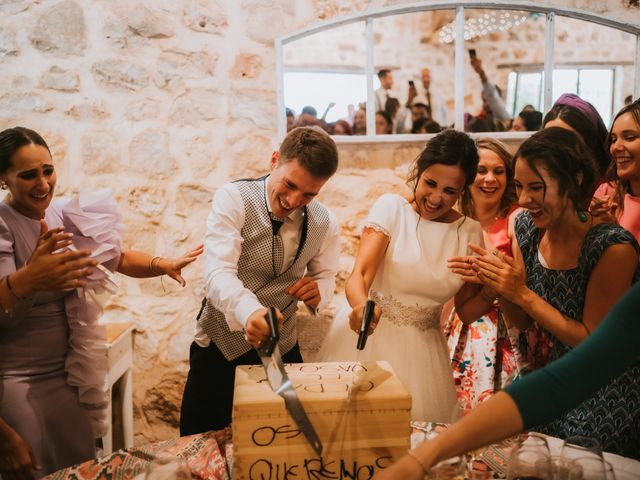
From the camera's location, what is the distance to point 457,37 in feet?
8.66

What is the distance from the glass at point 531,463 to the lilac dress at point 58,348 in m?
1.29

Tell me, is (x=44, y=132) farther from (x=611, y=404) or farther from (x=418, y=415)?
(x=611, y=404)

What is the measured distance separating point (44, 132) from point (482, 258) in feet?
7.09

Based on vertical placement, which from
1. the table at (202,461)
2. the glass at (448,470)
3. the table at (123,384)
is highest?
the glass at (448,470)

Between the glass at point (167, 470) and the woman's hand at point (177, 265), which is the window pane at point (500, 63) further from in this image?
the glass at point (167, 470)

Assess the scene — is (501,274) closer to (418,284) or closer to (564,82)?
(418,284)

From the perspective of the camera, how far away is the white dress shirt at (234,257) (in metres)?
1.49

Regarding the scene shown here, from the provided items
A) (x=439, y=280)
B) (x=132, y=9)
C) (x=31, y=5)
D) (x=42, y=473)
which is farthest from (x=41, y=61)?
(x=439, y=280)

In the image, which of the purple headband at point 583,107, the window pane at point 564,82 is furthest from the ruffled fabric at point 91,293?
the window pane at point 564,82

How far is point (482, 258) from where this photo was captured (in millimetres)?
1562

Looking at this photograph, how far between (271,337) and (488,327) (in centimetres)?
124

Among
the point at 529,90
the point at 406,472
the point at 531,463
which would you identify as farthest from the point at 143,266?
the point at 529,90

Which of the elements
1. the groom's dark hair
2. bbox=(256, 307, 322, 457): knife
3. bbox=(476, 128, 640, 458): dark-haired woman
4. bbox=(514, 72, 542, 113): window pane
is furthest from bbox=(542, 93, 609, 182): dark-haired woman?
bbox=(256, 307, 322, 457): knife

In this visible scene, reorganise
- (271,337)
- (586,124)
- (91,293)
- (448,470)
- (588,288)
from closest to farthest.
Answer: (448,470) < (271,337) < (588,288) < (91,293) < (586,124)
